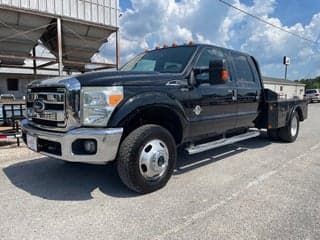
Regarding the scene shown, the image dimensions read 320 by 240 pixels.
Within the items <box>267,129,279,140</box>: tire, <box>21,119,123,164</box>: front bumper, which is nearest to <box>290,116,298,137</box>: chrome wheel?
<box>267,129,279,140</box>: tire

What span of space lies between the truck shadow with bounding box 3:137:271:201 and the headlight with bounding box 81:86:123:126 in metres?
1.05

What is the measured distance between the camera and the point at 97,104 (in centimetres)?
338

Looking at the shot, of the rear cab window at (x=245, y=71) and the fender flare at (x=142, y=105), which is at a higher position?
the rear cab window at (x=245, y=71)

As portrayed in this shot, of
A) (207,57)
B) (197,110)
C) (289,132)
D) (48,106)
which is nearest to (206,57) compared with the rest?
(207,57)

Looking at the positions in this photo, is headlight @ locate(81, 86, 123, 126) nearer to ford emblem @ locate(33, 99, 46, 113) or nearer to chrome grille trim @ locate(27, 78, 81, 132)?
chrome grille trim @ locate(27, 78, 81, 132)

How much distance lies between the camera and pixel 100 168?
5.07 meters

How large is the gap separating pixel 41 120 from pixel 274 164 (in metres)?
4.04

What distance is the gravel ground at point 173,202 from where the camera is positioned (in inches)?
112

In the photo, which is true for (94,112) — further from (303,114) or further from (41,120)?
(303,114)

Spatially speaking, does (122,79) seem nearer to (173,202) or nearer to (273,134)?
(173,202)

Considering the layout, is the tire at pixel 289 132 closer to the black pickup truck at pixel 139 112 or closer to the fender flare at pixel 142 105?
the black pickup truck at pixel 139 112

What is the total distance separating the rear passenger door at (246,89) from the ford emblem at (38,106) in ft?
11.3

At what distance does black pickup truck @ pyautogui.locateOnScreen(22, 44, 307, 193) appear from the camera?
11.1ft

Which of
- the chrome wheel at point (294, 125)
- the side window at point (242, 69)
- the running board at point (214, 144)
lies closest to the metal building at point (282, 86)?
the chrome wheel at point (294, 125)
